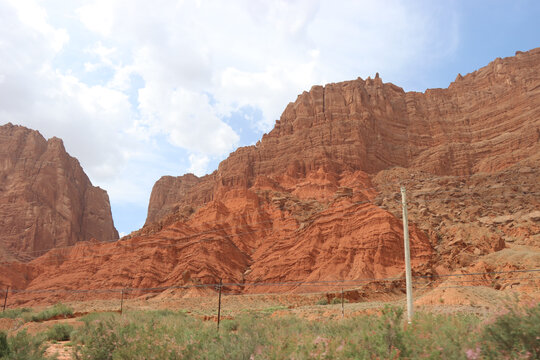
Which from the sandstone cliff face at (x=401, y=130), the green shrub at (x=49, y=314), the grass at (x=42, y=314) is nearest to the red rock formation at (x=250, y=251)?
the sandstone cliff face at (x=401, y=130)

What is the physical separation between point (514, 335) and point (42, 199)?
10876 centimetres

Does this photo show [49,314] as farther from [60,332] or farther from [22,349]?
[22,349]

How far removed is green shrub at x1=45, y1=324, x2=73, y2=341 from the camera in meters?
23.6

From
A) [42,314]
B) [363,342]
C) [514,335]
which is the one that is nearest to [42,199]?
[42,314]

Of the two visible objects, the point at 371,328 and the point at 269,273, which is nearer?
→ the point at 371,328

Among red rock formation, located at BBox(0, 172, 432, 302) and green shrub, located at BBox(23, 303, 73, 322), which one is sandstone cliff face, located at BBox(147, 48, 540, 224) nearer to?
red rock formation, located at BBox(0, 172, 432, 302)

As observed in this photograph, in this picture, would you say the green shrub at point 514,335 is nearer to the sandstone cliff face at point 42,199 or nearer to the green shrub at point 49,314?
the green shrub at point 49,314

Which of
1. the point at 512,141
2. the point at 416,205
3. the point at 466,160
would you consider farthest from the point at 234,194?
the point at 512,141

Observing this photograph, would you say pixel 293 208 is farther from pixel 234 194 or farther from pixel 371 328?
pixel 371 328

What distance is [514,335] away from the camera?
8547 millimetres

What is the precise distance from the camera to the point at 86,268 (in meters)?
68.8

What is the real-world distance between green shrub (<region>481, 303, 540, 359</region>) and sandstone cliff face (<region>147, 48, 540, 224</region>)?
8217cm

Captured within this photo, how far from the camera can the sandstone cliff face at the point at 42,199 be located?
9194cm

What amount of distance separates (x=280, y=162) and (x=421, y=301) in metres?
66.7
